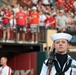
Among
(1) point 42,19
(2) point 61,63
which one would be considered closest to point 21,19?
(1) point 42,19

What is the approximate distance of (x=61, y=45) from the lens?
5133 mm

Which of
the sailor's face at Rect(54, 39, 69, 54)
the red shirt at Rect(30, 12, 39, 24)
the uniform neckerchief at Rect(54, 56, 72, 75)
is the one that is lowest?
the uniform neckerchief at Rect(54, 56, 72, 75)

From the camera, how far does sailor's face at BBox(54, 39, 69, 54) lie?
16.8ft

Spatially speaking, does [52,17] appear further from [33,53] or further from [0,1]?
[0,1]

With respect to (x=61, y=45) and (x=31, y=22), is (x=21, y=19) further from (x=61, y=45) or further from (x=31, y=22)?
(x=61, y=45)

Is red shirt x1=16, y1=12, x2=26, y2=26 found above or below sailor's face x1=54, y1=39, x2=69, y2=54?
above

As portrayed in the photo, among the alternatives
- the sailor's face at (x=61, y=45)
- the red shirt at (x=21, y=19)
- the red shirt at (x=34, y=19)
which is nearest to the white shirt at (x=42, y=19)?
the red shirt at (x=34, y=19)

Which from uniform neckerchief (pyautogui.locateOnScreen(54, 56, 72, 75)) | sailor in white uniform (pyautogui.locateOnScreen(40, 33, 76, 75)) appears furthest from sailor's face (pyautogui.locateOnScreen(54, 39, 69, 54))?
uniform neckerchief (pyautogui.locateOnScreen(54, 56, 72, 75))

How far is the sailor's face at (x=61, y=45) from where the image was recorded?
5.12m

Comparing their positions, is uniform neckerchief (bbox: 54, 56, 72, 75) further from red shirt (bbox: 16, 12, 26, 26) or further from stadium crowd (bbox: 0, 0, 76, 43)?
red shirt (bbox: 16, 12, 26, 26)

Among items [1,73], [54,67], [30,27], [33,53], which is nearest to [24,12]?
[30,27]

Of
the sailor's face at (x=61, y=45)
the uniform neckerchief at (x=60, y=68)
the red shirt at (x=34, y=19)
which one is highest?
the red shirt at (x=34, y=19)

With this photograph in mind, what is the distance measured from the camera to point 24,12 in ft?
54.2

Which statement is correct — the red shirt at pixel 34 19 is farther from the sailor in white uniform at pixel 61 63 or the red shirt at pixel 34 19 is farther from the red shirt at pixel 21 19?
the sailor in white uniform at pixel 61 63
